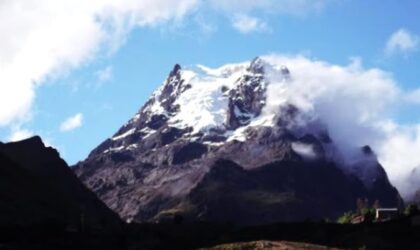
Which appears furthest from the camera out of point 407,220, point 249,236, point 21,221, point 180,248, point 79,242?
point 21,221

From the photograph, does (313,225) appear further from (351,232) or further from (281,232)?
(351,232)

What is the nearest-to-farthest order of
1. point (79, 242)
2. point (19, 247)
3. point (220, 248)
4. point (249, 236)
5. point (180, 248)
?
point (220, 248) < point (19, 247) < point (180, 248) < point (79, 242) < point (249, 236)

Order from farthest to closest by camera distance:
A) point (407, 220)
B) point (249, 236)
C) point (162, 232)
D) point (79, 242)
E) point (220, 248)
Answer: point (162, 232), point (407, 220), point (249, 236), point (79, 242), point (220, 248)

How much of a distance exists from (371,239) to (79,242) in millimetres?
50067

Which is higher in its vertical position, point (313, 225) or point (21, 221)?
point (21, 221)

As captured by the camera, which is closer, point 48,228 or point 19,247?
point 19,247

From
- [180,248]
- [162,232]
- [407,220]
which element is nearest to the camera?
[180,248]

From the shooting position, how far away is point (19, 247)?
100812 millimetres

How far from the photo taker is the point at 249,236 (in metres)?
138

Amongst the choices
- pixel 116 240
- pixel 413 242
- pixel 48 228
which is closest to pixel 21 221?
pixel 48 228

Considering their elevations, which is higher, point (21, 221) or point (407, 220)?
point (21, 221)

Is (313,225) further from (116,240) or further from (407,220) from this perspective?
(116,240)

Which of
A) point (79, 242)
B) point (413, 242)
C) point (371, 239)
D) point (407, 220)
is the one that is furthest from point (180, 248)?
point (407, 220)

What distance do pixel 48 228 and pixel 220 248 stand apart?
85045 mm
